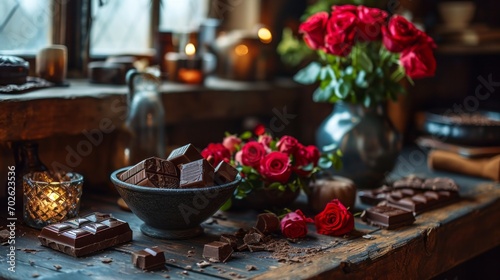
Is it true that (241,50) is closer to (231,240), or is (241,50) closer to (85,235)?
(231,240)

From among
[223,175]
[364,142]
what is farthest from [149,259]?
[364,142]

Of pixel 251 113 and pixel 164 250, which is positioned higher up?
pixel 251 113

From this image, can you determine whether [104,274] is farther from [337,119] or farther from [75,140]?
[337,119]

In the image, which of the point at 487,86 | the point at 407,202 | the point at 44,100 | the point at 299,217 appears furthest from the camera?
the point at 487,86

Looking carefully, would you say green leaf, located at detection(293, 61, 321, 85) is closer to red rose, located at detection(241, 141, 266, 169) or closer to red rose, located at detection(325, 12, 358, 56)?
red rose, located at detection(325, 12, 358, 56)

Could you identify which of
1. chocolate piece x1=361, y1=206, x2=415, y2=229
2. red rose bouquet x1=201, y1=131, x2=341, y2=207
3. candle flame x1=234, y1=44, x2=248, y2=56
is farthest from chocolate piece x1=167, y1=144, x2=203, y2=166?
candle flame x1=234, y1=44, x2=248, y2=56

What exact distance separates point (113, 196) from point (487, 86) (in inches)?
73.9

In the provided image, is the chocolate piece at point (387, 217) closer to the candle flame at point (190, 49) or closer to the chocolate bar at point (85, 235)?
the chocolate bar at point (85, 235)

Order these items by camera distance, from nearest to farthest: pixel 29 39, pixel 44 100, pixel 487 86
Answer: pixel 44 100, pixel 29 39, pixel 487 86

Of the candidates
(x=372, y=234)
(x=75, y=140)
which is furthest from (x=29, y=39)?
(x=372, y=234)

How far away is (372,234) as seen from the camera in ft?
5.52

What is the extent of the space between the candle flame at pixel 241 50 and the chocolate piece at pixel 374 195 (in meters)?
0.74

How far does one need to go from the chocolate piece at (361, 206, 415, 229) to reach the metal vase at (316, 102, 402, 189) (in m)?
0.30

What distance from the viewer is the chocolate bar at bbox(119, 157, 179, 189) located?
4.96 ft
